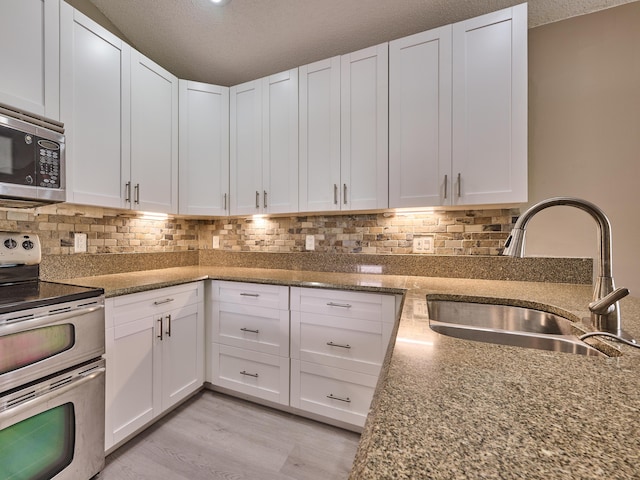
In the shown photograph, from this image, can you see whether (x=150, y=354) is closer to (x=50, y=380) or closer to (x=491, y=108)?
(x=50, y=380)

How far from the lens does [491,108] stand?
5.70ft

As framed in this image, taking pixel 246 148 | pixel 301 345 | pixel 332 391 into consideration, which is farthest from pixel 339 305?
pixel 246 148

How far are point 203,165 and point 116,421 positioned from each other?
182cm

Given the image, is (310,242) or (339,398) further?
(310,242)

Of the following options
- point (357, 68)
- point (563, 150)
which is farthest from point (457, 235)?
point (357, 68)

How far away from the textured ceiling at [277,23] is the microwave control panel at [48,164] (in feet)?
4.12

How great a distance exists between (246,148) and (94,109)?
1002 mm

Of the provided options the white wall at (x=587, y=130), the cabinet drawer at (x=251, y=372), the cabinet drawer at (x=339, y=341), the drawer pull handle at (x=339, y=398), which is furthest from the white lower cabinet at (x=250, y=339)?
the white wall at (x=587, y=130)

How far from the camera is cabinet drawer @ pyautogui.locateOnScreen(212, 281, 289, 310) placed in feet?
6.54

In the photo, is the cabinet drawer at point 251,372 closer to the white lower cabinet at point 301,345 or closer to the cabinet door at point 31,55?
the white lower cabinet at point 301,345

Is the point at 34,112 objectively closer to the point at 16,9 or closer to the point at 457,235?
the point at 16,9

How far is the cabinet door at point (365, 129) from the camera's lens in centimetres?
199

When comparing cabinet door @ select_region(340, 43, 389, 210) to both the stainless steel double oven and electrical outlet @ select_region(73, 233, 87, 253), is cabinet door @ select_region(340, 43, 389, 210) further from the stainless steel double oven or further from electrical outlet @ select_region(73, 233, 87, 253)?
electrical outlet @ select_region(73, 233, 87, 253)

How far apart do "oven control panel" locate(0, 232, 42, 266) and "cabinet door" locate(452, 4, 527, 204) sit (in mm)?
2453
